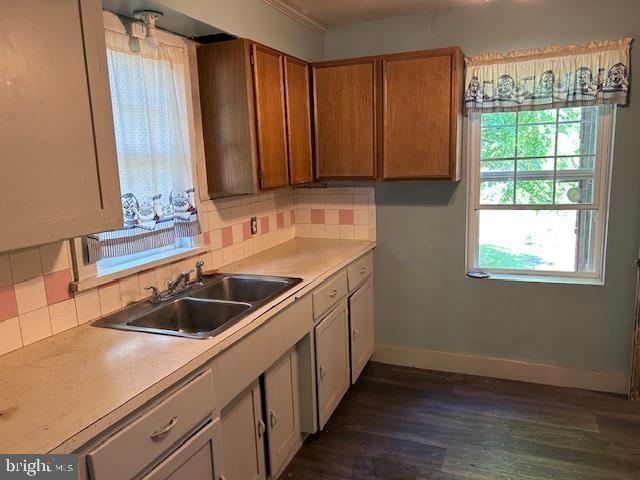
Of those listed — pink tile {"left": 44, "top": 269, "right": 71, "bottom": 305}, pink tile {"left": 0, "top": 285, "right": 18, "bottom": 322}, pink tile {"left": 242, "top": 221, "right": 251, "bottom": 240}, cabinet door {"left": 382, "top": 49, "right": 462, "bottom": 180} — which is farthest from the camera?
pink tile {"left": 242, "top": 221, "right": 251, "bottom": 240}

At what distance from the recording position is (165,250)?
7.48 ft

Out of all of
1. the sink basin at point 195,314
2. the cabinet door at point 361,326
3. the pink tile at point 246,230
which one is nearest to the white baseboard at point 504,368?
the cabinet door at point 361,326

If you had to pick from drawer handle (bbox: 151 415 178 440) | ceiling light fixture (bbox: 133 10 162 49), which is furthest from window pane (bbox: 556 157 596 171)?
drawer handle (bbox: 151 415 178 440)

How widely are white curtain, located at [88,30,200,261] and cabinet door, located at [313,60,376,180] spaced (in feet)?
3.13

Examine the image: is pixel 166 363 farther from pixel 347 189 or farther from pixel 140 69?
pixel 347 189

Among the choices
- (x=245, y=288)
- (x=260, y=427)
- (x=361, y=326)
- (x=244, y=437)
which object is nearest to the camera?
(x=244, y=437)

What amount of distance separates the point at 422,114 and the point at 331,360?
5.06 ft

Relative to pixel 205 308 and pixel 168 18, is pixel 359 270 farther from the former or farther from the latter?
pixel 168 18

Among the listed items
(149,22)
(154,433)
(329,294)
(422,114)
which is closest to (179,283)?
(329,294)

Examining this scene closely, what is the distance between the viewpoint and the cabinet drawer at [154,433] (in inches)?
44.1

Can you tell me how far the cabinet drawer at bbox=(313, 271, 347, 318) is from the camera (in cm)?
235

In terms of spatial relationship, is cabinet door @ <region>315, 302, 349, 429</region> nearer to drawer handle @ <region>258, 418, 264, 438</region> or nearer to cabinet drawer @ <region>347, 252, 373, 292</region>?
cabinet drawer @ <region>347, 252, 373, 292</region>

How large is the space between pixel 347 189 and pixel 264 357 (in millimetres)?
1731

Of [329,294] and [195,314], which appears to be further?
[329,294]
